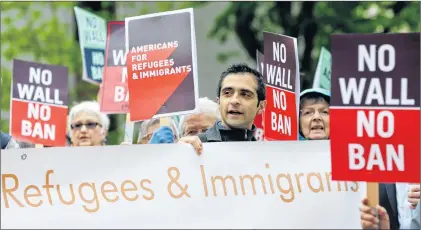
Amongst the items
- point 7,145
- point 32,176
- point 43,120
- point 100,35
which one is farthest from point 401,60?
point 100,35

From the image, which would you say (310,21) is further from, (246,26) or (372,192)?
(372,192)

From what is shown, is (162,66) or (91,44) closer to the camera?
(162,66)

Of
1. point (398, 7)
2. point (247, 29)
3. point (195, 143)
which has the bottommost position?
point (195, 143)

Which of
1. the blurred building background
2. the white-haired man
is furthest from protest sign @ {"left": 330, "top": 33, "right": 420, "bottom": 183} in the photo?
the blurred building background

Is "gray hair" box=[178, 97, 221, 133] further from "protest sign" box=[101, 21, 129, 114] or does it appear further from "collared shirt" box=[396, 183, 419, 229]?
"collared shirt" box=[396, 183, 419, 229]

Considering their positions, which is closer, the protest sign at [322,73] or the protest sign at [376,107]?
the protest sign at [376,107]

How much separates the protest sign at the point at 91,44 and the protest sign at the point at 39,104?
1.63 metres

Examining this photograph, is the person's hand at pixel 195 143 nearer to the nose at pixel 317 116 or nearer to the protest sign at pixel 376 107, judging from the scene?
the protest sign at pixel 376 107

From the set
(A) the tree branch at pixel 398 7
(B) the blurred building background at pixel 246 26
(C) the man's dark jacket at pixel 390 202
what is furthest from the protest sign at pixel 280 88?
(A) the tree branch at pixel 398 7

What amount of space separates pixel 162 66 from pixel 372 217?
2079 millimetres

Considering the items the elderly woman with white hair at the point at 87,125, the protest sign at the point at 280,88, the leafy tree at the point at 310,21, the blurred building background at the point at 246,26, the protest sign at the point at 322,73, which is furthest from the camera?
the blurred building background at the point at 246,26

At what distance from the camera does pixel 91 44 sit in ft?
35.3

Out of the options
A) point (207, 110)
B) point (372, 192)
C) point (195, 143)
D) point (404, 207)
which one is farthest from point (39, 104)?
point (372, 192)

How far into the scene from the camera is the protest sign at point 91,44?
1063 centimetres
